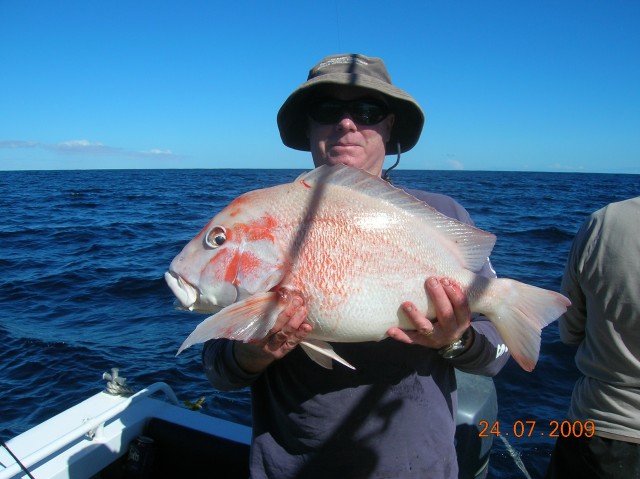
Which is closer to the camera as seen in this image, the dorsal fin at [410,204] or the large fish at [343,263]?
the large fish at [343,263]

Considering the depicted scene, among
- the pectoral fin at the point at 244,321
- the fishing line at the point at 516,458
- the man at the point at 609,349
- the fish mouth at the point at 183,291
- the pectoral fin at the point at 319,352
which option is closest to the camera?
the pectoral fin at the point at 244,321

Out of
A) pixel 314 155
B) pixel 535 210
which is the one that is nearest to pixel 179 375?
pixel 314 155

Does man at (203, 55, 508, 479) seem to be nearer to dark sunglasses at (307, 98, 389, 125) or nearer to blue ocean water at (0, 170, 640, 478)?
dark sunglasses at (307, 98, 389, 125)

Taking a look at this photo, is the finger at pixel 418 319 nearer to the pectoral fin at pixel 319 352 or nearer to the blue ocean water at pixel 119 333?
the pectoral fin at pixel 319 352

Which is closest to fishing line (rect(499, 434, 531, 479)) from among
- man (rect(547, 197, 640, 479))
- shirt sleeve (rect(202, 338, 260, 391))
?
man (rect(547, 197, 640, 479))

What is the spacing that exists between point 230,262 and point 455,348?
1.03 m

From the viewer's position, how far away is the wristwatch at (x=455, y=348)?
188 cm

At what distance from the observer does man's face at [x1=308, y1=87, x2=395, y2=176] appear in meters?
2.17

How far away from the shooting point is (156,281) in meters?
10.7

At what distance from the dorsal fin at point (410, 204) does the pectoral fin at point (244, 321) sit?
55 centimetres

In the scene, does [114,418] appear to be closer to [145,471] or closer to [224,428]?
[145,471]

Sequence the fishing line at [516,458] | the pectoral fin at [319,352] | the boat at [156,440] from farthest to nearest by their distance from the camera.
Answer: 1. the fishing line at [516,458]
2. the boat at [156,440]
3. the pectoral fin at [319,352]

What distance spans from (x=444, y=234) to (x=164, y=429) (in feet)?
8.28

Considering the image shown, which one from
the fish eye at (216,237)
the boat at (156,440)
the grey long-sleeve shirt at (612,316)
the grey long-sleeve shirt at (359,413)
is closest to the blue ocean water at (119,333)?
the boat at (156,440)
